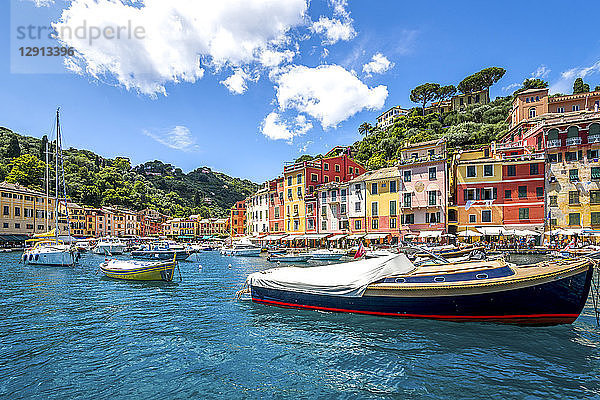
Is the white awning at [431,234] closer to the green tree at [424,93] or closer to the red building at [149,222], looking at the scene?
the green tree at [424,93]

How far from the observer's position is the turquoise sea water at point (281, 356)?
796 centimetres

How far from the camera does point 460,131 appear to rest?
7788 cm

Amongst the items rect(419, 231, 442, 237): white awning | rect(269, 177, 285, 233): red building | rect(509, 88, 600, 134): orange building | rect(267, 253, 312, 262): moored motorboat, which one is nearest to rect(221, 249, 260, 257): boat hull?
rect(267, 253, 312, 262): moored motorboat

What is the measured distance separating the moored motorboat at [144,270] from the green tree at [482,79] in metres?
104

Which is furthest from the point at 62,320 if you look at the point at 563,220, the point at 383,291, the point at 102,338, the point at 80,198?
the point at 80,198

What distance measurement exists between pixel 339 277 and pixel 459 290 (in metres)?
4.51

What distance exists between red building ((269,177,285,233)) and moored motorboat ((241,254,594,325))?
52.5 meters

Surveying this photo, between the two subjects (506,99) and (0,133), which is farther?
(0,133)

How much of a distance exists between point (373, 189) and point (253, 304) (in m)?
38.1

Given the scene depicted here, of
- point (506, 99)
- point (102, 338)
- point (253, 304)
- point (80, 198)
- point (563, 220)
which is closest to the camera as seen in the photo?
point (102, 338)

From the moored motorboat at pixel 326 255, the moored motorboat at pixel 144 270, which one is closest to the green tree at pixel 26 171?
the moored motorboat at pixel 144 270

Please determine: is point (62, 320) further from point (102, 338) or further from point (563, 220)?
point (563, 220)

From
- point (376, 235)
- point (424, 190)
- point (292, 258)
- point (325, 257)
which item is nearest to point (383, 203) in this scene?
point (376, 235)

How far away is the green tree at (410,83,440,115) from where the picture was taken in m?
103
